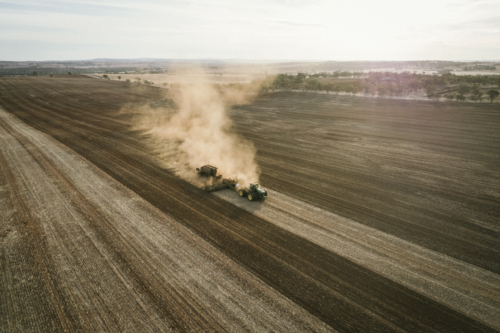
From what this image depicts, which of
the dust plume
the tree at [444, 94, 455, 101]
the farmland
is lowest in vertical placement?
the farmland

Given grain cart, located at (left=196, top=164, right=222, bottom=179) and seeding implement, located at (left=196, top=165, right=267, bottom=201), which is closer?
seeding implement, located at (left=196, top=165, right=267, bottom=201)

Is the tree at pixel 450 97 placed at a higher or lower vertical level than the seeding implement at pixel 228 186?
higher

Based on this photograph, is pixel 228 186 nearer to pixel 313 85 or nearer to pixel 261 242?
pixel 261 242

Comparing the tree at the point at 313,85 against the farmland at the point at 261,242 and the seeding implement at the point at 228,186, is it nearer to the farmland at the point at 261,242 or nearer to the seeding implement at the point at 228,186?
the farmland at the point at 261,242

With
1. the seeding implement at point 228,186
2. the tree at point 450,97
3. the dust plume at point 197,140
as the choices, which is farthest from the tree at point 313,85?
the seeding implement at point 228,186

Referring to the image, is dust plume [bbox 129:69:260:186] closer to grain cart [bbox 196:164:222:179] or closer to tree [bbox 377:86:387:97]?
grain cart [bbox 196:164:222:179]

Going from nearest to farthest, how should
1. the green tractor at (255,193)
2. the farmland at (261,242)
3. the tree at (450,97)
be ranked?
the farmland at (261,242), the green tractor at (255,193), the tree at (450,97)

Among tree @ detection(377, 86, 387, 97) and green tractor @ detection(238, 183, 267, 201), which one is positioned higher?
tree @ detection(377, 86, 387, 97)

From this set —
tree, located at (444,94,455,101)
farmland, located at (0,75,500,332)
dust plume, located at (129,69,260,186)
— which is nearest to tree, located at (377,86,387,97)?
tree, located at (444,94,455,101)

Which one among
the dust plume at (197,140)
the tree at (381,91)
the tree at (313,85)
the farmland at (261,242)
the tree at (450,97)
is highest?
the tree at (313,85)
